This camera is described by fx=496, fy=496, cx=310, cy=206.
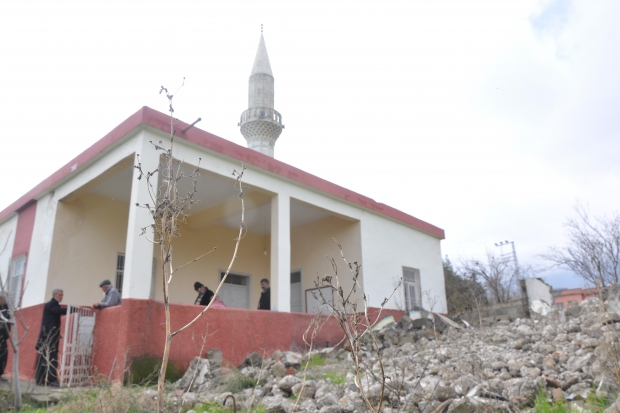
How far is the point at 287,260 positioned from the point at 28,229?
5374 mm

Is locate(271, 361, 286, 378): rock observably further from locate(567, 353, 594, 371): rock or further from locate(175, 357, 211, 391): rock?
locate(567, 353, 594, 371): rock

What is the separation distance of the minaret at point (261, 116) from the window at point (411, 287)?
10027 mm

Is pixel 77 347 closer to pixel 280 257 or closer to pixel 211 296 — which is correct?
pixel 211 296

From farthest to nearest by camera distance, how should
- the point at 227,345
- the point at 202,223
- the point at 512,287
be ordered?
the point at 512,287 < the point at 202,223 < the point at 227,345

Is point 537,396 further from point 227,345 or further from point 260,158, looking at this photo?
point 260,158

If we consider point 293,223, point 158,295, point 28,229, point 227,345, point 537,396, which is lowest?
point 537,396

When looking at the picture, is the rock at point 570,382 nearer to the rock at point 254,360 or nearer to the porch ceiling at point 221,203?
the rock at point 254,360

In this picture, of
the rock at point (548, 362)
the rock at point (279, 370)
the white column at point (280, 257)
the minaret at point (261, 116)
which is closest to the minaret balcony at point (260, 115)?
the minaret at point (261, 116)

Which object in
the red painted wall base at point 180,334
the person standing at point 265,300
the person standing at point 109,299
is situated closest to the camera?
the red painted wall base at point 180,334

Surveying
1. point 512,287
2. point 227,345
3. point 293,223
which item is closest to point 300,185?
point 293,223

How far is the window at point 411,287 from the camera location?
13164mm

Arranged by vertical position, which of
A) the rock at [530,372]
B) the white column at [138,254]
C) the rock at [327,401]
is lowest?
the rock at [327,401]

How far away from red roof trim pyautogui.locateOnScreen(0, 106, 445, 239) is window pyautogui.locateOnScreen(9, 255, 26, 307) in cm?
115

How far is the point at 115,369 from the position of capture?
6.70m
